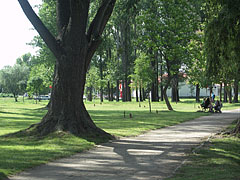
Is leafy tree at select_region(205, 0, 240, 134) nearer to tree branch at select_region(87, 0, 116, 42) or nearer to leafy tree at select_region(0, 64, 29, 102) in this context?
tree branch at select_region(87, 0, 116, 42)

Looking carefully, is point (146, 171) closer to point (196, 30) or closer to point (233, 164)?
point (233, 164)

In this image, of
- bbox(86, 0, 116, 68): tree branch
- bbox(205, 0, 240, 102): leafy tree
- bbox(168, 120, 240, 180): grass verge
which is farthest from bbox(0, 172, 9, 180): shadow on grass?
bbox(205, 0, 240, 102): leafy tree

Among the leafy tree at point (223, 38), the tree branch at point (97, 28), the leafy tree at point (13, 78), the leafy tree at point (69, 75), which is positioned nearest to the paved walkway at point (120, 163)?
the leafy tree at point (69, 75)

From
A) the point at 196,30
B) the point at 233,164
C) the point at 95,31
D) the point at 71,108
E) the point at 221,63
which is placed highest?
the point at 196,30

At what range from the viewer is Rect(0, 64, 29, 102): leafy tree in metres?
96.6

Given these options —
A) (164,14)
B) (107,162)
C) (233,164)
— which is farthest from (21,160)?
(164,14)

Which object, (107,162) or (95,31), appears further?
(95,31)

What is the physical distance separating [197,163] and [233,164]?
831 mm

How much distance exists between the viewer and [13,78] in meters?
98.7

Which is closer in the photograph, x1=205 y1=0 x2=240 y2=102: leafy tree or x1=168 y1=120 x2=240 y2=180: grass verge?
x1=168 y1=120 x2=240 y2=180: grass verge

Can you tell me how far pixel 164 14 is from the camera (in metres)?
36.2

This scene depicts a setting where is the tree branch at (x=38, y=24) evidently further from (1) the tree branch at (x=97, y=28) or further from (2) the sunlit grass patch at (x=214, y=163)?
(2) the sunlit grass patch at (x=214, y=163)

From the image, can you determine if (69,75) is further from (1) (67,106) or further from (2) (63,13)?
(2) (63,13)

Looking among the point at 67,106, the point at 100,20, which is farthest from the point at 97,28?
the point at 67,106
